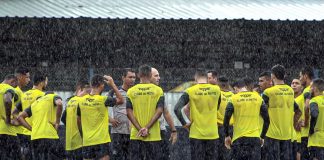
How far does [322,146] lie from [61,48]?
8300 millimetres

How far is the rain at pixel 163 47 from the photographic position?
1878cm

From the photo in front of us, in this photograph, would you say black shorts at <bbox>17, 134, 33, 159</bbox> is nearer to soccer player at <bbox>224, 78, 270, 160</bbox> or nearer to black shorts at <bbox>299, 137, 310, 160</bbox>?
soccer player at <bbox>224, 78, 270, 160</bbox>

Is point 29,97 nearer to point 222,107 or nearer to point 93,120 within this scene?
point 93,120

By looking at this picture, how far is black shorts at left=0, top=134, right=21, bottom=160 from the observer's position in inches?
591

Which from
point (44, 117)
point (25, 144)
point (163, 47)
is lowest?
point (25, 144)

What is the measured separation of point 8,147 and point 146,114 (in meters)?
3.28

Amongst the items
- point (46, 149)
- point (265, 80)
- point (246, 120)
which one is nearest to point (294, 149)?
point (265, 80)

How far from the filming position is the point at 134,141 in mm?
13305

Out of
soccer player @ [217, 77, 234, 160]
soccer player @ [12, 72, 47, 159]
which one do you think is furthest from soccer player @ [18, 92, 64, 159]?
soccer player @ [217, 77, 234, 160]

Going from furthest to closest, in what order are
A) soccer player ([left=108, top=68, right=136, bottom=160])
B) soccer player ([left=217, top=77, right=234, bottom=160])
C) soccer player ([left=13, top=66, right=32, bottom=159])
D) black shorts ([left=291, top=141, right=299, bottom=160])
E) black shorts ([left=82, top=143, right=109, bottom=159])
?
black shorts ([left=291, top=141, right=299, bottom=160])
soccer player ([left=13, top=66, right=32, bottom=159])
soccer player ([left=217, top=77, right=234, bottom=160])
soccer player ([left=108, top=68, right=136, bottom=160])
black shorts ([left=82, top=143, right=109, bottom=159])

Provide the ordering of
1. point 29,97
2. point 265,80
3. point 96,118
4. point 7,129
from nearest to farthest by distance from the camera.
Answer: point 96,118 → point 265,80 → point 29,97 → point 7,129

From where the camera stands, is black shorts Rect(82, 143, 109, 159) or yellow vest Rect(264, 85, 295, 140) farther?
yellow vest Rect(264, 85, 295, 140)

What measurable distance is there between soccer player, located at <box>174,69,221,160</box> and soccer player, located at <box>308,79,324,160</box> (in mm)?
1647

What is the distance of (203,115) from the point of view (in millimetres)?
13695
